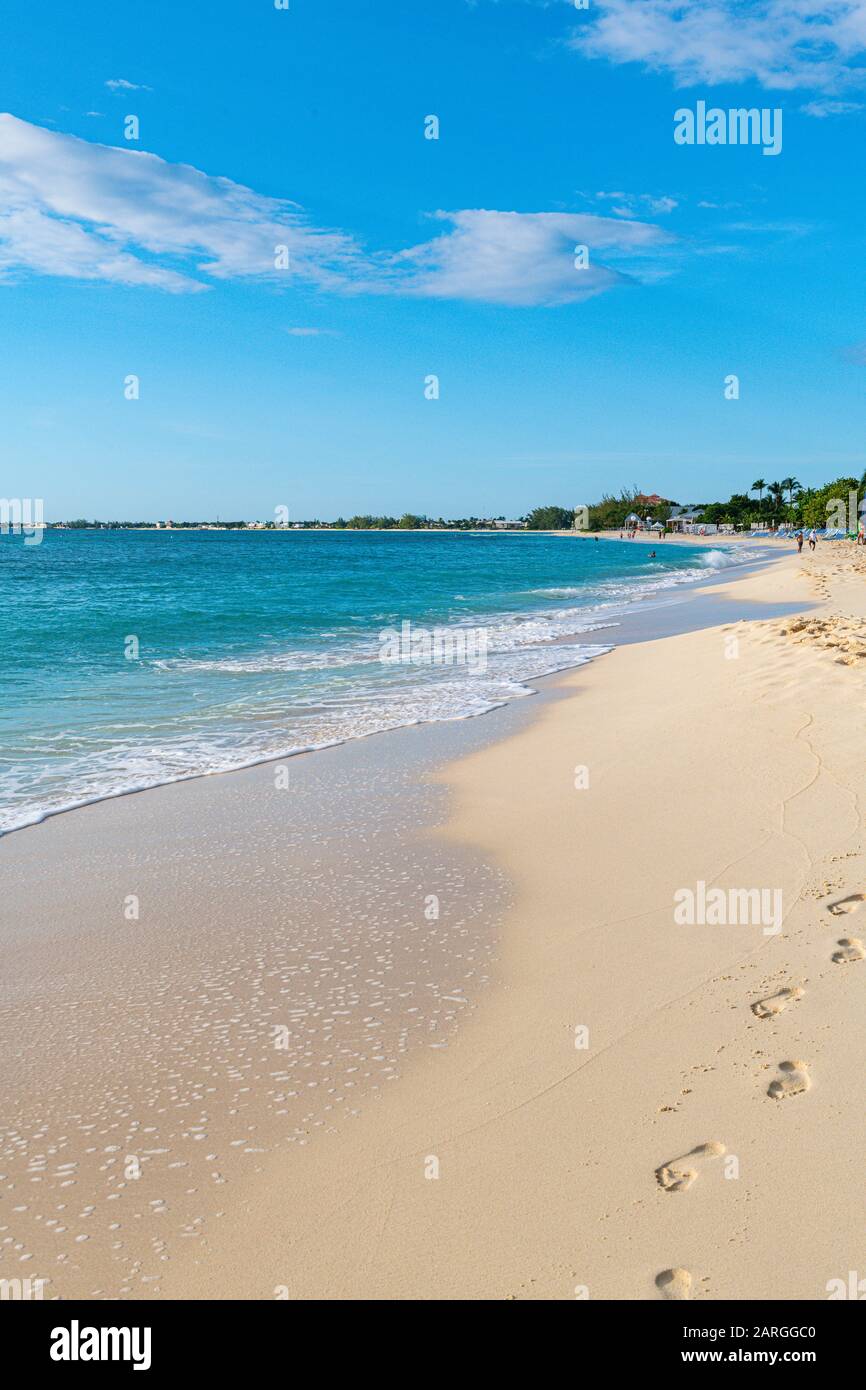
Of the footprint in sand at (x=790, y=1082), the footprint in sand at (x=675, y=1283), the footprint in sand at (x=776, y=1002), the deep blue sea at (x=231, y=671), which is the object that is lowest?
the footprint in sand at (x=675, y=1283)

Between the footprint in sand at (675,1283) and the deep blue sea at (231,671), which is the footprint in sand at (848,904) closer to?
the footprint in sand at (675,1283)

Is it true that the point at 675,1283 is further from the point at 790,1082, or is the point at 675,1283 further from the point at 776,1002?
the point at 776,1002

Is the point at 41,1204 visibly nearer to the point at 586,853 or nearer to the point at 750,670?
the point at 586,853

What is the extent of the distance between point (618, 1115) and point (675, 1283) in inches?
34.6

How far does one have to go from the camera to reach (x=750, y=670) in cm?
1386

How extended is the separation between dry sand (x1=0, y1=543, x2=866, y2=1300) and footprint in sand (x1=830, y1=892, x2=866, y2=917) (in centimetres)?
3

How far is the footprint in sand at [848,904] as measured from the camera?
17.8 ft

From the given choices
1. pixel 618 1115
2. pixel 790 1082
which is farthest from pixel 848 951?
pixel 618 1115

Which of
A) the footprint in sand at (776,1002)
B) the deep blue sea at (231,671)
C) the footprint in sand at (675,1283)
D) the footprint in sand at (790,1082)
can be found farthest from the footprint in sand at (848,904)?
the deep blue sea at (231,671)

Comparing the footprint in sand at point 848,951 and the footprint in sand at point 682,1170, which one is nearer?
the footprint in sand at point 682,1170

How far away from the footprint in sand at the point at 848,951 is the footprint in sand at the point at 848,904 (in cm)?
37

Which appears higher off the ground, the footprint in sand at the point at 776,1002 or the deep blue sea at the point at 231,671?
the deep blue sea at the point at 231,671
